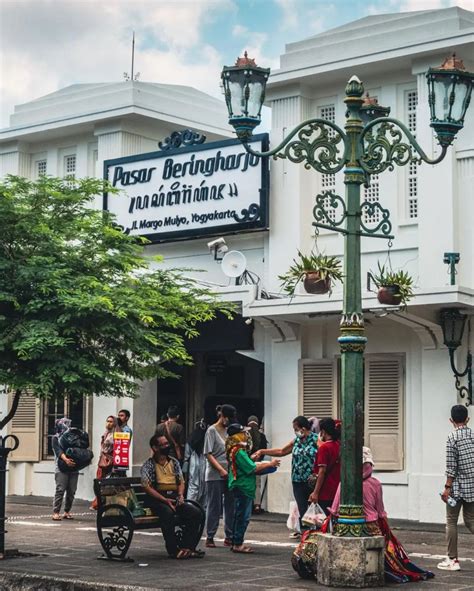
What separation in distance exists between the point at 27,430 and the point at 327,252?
25.4ft

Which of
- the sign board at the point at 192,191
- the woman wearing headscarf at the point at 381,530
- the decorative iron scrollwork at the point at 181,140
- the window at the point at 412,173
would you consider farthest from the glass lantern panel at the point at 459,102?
the decorative iron scrollwork at the point at 181,140

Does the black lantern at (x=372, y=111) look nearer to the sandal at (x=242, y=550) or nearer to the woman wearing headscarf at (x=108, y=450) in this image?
the sandal at (x=242, y=550)

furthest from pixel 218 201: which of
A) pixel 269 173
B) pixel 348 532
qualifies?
Result: pixel 348 532

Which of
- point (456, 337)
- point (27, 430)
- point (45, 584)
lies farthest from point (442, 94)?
point (27, 430)

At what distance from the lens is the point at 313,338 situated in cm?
2105

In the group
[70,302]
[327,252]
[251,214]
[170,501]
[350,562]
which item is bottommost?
[350,562]

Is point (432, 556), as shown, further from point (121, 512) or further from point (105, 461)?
point (105, 461)

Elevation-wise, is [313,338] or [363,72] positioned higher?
[363,72]

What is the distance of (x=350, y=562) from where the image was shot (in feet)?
37.8

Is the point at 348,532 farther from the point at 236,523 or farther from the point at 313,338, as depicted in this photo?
the point at 313,338

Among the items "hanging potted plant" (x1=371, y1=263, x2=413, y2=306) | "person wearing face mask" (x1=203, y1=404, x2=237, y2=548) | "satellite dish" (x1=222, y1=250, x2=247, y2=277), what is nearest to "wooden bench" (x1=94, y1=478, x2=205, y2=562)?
"person wearing face mask" (x1=203, y1=404, x2=237, y2=548)

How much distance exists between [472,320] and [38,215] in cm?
746

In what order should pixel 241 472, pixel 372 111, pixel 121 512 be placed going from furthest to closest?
pixel 241 472, pixel 121 512, pixel 372 111

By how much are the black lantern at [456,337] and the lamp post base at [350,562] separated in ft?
23.8
